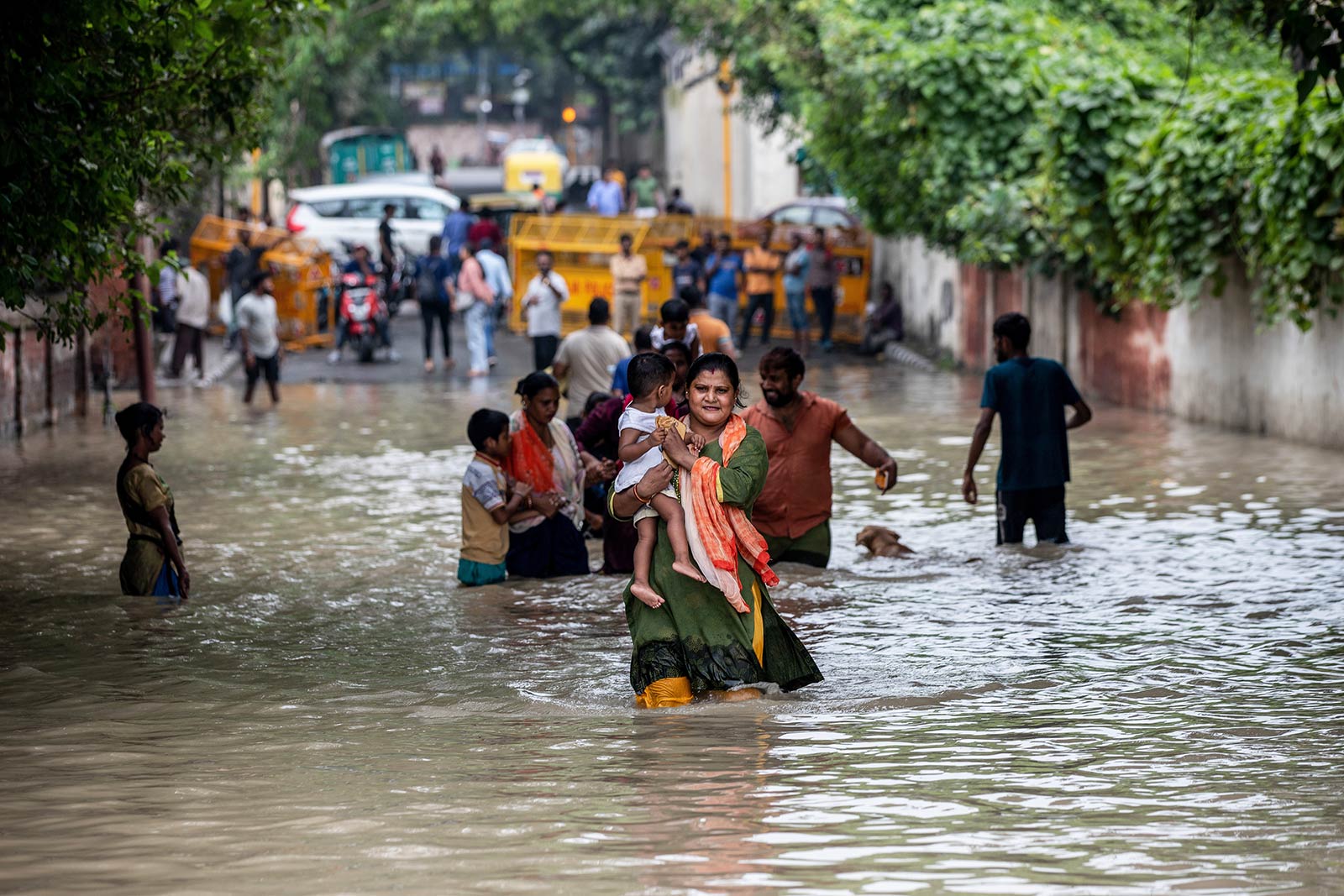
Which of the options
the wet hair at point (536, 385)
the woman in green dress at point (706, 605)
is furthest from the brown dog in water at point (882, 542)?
the woman in green dress at point (706, 605)

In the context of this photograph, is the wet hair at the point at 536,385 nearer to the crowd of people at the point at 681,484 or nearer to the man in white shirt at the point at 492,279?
the crowd of people at the point at 681,484

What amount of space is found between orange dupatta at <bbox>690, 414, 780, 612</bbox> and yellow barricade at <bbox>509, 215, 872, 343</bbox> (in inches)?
893

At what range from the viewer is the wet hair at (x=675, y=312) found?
11641 millimetres

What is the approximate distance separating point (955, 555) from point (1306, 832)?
606cm

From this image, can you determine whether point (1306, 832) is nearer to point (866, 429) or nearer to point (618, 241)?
point (866, 429)

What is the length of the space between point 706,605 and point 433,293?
62.3ft

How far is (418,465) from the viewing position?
16.9 m

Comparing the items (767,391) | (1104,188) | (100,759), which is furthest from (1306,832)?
(1104,188)

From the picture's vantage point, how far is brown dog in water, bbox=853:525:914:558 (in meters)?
11.8

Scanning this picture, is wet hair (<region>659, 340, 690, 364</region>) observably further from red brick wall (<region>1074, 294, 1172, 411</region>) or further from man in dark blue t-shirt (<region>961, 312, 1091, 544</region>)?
red brick wall (<region>1074, 294, 1172, 411</region>)

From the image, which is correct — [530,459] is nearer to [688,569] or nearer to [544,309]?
[688,569]

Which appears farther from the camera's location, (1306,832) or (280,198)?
(280,198)

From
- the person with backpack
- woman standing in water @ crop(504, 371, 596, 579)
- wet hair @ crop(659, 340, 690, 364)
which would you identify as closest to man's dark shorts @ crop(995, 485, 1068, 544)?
wet hair @ crop(659, 340, 690, 364)

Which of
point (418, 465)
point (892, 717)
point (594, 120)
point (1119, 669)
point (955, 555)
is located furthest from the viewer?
point (594, 120)
